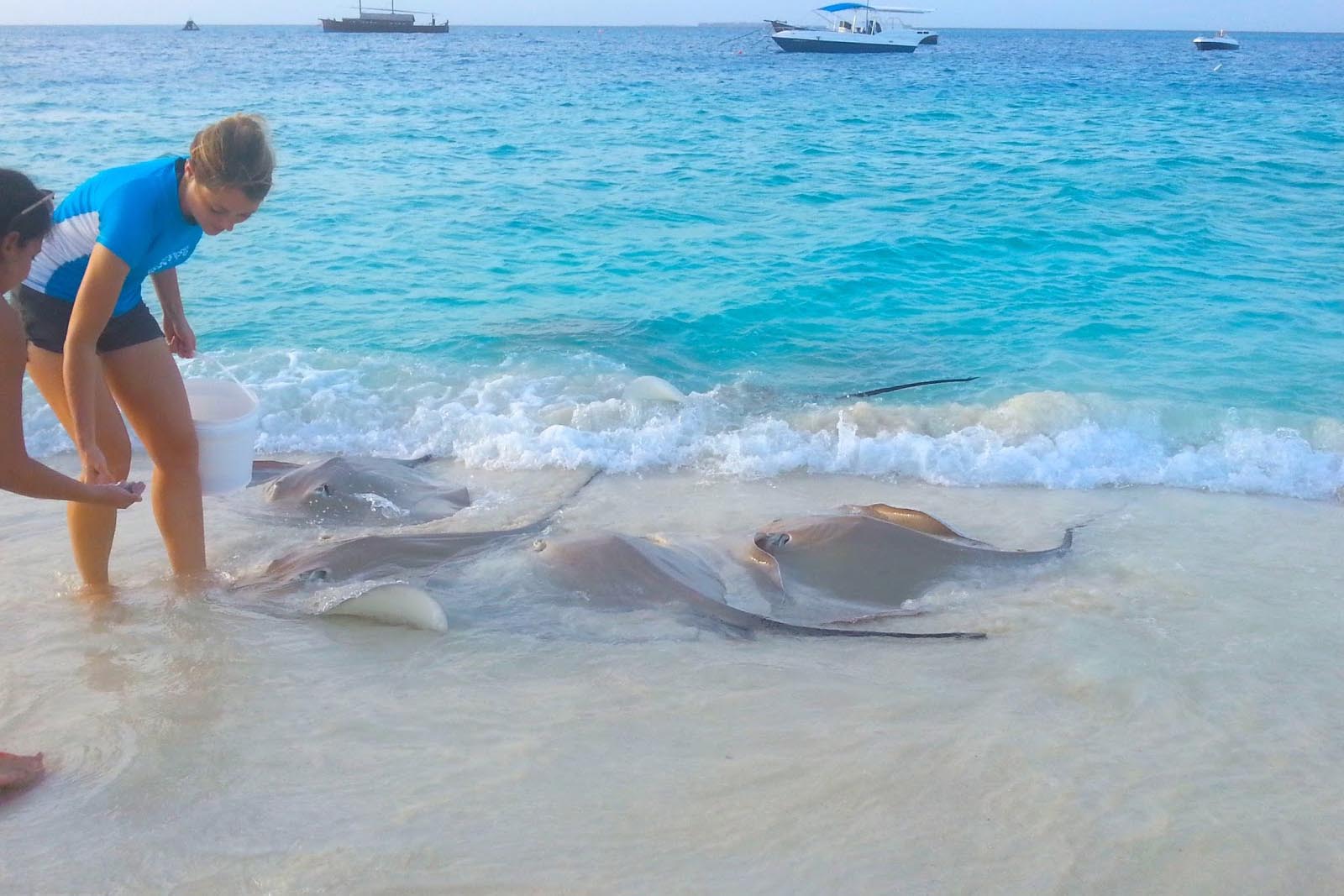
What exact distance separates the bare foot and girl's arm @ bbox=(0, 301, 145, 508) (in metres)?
0.68

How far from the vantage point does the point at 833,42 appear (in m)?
52.4

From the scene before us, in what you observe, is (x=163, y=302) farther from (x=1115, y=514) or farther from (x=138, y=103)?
(x=138, y=103)

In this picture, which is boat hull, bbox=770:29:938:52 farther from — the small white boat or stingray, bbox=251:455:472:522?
stingray, bbox=251:455:472:522

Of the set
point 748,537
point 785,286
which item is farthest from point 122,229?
point 785,286

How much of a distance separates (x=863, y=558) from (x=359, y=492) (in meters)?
2.53

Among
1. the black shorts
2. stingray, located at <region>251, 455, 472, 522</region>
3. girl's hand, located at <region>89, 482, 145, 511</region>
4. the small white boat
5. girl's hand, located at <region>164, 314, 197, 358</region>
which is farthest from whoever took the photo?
the small white boat

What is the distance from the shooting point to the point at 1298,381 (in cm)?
784

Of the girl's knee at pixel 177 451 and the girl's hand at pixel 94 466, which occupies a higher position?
the girl's hand at pixel 94 466

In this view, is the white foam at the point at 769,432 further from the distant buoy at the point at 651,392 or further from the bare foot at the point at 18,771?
the bare foot at the point at 18,771

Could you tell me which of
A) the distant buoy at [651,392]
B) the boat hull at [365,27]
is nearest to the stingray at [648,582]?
the distant buoy at [651,392]

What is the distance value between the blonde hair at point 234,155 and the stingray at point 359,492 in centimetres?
219

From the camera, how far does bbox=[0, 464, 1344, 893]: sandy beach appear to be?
2.41m

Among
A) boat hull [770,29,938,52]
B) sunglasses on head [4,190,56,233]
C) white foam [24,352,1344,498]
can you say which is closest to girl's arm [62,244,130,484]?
sunglasses on head [4,190,56,233]

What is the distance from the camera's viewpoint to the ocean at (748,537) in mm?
2523
